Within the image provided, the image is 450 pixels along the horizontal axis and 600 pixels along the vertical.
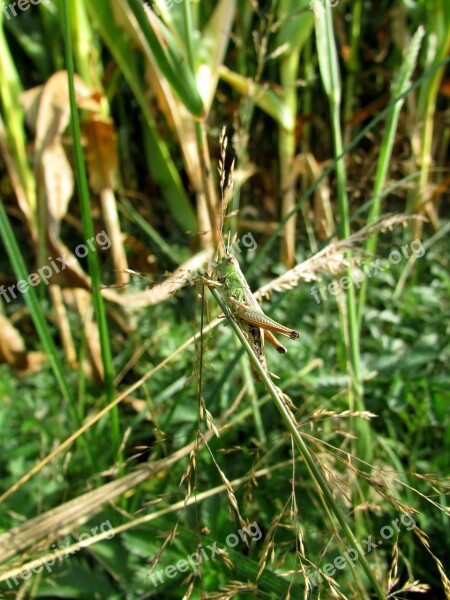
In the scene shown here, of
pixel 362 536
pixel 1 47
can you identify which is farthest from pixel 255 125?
pixel 362 536

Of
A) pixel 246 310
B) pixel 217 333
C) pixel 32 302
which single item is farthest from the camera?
pixel 217 333

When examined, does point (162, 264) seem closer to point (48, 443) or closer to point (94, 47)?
point (94, 47)

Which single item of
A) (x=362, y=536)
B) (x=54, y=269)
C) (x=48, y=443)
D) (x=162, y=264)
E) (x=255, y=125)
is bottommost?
(x=362, y=536)

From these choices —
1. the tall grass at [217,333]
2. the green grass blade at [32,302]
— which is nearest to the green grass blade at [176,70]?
the tall grass at [217,333]

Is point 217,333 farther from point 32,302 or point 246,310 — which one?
point 246,310

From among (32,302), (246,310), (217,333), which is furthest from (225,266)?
(217,333)

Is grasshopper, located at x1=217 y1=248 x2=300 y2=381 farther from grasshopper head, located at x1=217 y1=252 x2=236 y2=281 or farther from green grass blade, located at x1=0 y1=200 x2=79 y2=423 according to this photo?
green grass blade, located at x1=0 y1=200 x2=79 y2=423

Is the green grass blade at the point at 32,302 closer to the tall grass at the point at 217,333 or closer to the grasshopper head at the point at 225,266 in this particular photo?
the tall grass at the point at 217,333

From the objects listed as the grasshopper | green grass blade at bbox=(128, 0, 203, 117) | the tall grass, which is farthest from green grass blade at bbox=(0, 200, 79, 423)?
the grasshopper
